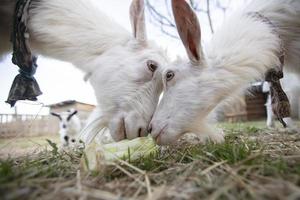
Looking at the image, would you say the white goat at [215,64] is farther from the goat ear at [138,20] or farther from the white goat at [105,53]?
the goat ear at [138,20]

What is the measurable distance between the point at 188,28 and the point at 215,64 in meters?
0.38

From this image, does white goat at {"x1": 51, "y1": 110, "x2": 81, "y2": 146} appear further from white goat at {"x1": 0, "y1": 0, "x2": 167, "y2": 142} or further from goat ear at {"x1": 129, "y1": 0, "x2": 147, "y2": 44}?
goat ear at {"x1": 129, "y1": 0, "x2": 147, "y2": 44}

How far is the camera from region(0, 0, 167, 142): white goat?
2.57 m

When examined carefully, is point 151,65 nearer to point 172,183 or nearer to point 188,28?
point 188,28

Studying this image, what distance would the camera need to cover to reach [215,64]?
2516 mm

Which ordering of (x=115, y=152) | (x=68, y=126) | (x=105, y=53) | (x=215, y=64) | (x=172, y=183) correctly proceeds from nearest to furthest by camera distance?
(x=172, y=183), (x=115, y=152), (x=215, y=64), (x=105, y=53), (x=68, y=126)

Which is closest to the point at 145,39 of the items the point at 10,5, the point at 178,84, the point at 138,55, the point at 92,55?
the point at 138,55

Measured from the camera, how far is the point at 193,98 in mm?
2354

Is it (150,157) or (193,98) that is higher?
(193,98)

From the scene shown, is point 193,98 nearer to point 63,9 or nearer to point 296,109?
point 63,9

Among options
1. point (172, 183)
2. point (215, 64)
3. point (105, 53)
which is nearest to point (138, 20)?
point (105, 53)

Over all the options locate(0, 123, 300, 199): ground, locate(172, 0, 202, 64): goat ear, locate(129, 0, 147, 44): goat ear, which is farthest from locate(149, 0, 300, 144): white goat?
locate(0, 123, 300, 199): ground

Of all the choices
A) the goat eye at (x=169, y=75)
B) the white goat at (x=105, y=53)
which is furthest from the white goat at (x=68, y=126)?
the goat eye at (x=169, y=75)

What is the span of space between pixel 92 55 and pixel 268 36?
1673mm
